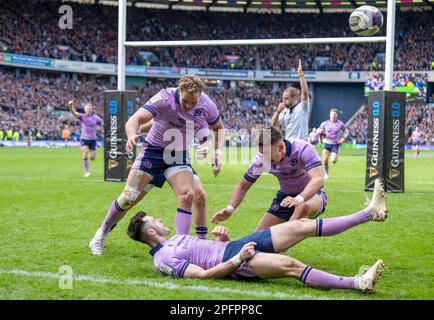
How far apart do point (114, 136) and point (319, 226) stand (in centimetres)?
1033

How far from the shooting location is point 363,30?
11.8m

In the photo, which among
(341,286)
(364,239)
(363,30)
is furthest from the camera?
(363,30)

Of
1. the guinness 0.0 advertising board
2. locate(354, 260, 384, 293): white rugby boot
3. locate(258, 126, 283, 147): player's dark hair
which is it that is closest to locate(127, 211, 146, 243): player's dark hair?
locate(258, 126, 283, 147): player's dark hair

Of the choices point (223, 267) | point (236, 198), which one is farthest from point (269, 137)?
point (223, 267)

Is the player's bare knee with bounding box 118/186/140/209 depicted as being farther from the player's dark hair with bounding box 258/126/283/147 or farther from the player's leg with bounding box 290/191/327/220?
the player's leg with bounding box 290/191/327/220

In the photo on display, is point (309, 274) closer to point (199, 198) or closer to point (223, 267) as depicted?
point (223, 267)

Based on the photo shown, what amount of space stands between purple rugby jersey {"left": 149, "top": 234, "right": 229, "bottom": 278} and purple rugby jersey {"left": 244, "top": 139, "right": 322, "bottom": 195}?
1174mm

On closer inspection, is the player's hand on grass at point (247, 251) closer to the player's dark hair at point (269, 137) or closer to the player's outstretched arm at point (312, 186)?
the player's outstretched arm at point (312, 186)

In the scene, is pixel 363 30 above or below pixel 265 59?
below

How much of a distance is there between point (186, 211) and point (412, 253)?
2639 millimetres

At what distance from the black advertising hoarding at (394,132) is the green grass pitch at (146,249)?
0.75m

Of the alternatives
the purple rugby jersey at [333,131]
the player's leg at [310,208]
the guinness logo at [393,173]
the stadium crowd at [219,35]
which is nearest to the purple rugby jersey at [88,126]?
the purple rugby jersey at [333,131]

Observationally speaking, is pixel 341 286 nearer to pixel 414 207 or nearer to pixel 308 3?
pixel 414 207
